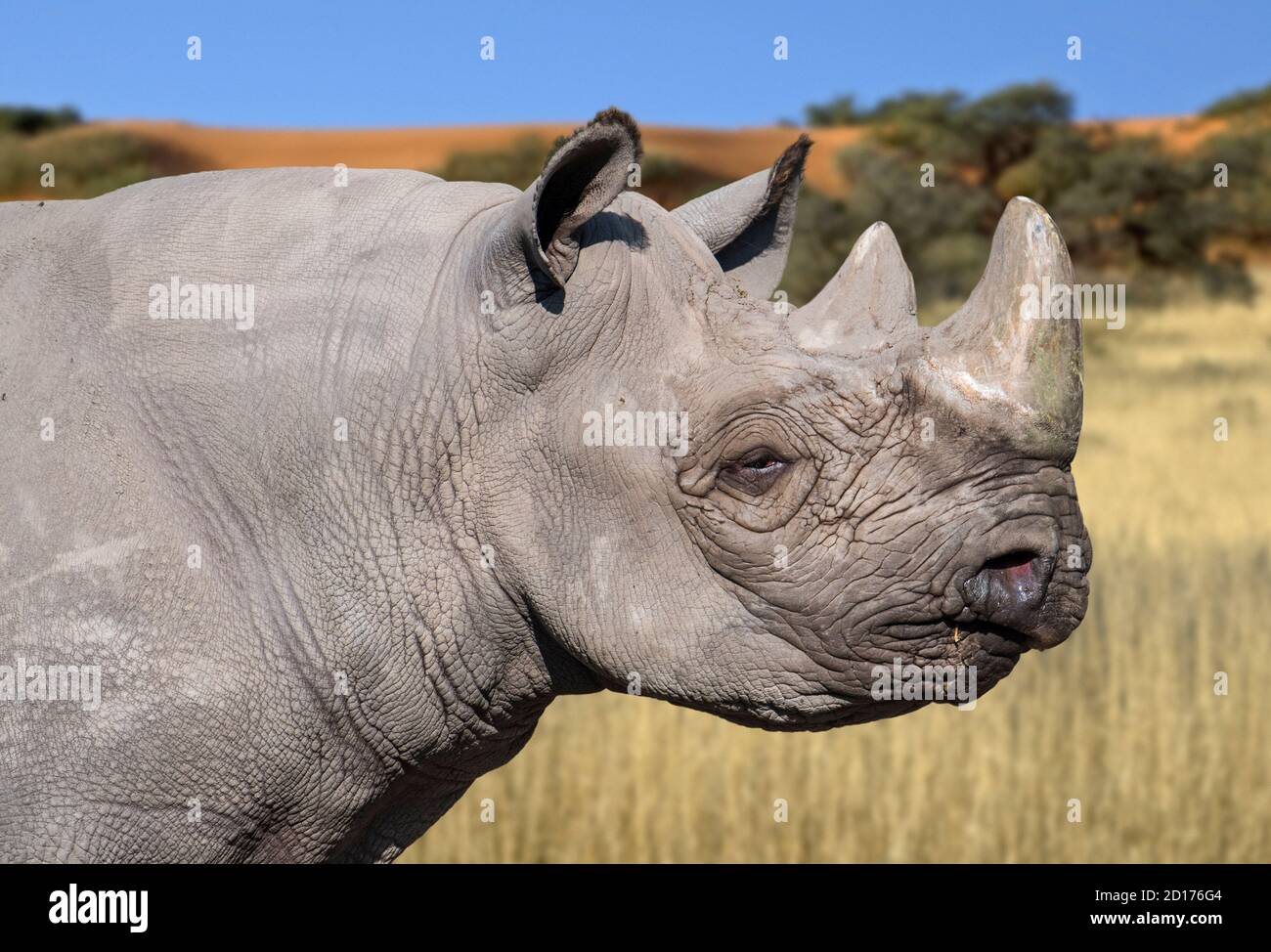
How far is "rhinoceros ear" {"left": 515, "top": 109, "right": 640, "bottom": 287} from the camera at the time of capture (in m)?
2.74

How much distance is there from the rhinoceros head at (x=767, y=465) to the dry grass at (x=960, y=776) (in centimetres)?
429

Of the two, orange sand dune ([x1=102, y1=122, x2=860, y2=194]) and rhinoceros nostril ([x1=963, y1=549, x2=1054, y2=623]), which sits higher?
orange sand dune ([x1=102, y1=122, x2=860, y2=194])

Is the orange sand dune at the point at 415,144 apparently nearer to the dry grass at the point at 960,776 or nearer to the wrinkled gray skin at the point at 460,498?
the dry grass at the point at 960,776

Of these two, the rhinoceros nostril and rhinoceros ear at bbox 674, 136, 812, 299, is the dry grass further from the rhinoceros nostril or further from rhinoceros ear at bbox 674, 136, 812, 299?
the rhinoceros nostril

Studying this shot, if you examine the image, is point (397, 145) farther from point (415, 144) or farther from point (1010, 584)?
point (1010, 584)

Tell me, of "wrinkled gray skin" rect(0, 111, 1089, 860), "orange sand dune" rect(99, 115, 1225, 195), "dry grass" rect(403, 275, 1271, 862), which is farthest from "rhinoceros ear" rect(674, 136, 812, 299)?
"orange sand dune" rect(99, 115, 1225, 195)

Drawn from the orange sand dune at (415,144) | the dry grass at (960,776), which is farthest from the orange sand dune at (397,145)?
the dry grass at (960,776)

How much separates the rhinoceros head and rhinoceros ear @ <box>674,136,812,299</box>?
567 millimetres

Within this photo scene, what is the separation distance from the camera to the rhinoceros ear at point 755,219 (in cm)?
351

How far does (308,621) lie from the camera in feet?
9.47

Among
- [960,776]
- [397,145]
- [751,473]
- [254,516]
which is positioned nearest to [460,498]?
[254,516]

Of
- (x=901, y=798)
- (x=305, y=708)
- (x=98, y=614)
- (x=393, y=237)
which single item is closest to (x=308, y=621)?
(x=305, y=708)

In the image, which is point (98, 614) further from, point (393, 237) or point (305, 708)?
point (393, 237)

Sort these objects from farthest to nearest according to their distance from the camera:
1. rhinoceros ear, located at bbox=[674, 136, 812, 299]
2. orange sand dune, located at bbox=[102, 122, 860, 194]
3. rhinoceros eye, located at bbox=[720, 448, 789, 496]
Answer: orange sand dune, located at bbox=[102, 122, 860, 194], rhinoceros ear, located at bbox=[674, 136, 812, 299], rhinoceros eye, located at bbox=[720, 448, 789, 496]
